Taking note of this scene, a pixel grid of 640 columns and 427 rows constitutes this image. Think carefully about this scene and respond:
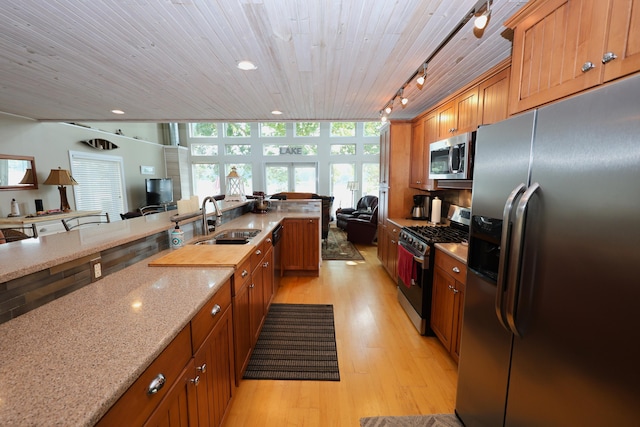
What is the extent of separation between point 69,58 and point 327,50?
226cm

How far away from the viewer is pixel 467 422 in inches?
62.5

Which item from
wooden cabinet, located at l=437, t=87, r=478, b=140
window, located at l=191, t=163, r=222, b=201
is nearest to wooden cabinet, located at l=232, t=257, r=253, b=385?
wooden cabinet, located at l=437, t=87, r=478, b=140

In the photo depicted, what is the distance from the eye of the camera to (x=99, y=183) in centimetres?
617

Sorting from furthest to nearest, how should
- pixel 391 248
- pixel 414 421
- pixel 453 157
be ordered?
pixel 391 248, pixel 453 157, pixel 414 421

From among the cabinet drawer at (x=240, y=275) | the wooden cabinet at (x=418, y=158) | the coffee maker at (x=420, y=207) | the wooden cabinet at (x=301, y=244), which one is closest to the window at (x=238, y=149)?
the wooden cabinet at (x=301, y=244)

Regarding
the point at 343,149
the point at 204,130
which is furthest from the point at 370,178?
the point at 204,130

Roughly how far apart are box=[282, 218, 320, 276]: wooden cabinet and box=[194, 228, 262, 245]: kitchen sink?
104 centimetres

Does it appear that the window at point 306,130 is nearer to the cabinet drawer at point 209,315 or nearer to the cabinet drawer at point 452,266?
the cabinet drawer at point 452,266

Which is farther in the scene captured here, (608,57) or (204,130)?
(204,130)

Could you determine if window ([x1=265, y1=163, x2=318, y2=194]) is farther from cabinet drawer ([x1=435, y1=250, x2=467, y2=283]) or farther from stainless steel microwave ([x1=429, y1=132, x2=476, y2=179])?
cabinet drawer ([x1=435, y1=250, x2=467, y2=283])

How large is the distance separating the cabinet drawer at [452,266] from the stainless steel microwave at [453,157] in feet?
2.39

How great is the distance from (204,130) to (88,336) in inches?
364

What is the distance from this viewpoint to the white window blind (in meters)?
5.65

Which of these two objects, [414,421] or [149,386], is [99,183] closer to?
[149,386]
